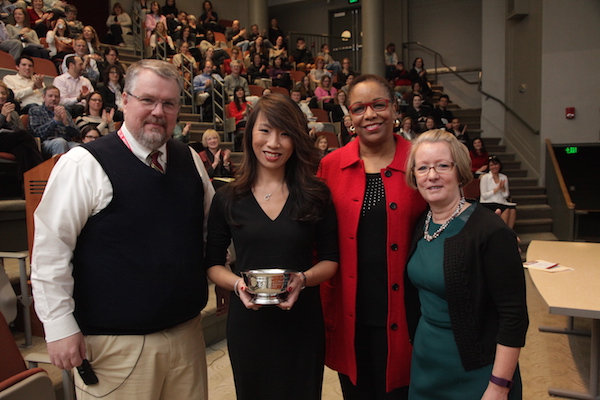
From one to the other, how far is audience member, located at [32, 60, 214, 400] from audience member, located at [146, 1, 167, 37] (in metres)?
8.55

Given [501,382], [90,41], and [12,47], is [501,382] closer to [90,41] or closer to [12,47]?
[12,47]

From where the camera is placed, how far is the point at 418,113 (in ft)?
29.5

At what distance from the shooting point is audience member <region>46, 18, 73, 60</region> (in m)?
6.79

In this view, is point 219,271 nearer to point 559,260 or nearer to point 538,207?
point 559,260

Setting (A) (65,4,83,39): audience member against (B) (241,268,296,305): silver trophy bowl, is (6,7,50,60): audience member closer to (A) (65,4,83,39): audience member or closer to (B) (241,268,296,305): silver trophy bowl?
(A) (65,4,83,39): audience member

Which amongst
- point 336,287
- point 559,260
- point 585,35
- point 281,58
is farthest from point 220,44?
point 336,287

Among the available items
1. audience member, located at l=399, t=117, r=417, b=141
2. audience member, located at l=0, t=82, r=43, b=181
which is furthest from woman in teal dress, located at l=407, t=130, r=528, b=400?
audience member, located at l=399, t=117, r=417, b=141

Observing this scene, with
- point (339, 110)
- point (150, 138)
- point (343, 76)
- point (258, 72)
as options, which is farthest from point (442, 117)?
point (150, 138)

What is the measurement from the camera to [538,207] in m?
7.64

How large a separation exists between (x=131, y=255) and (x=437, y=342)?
3.13 feet

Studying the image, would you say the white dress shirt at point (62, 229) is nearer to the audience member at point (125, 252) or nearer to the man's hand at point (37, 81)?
the audience member at point (125, 252)

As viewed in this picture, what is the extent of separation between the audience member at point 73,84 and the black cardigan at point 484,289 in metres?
5.43

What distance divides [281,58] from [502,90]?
4.90 m

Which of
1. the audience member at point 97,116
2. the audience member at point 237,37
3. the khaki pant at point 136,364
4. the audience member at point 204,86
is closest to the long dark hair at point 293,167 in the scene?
the khaki pant at point 136,364
